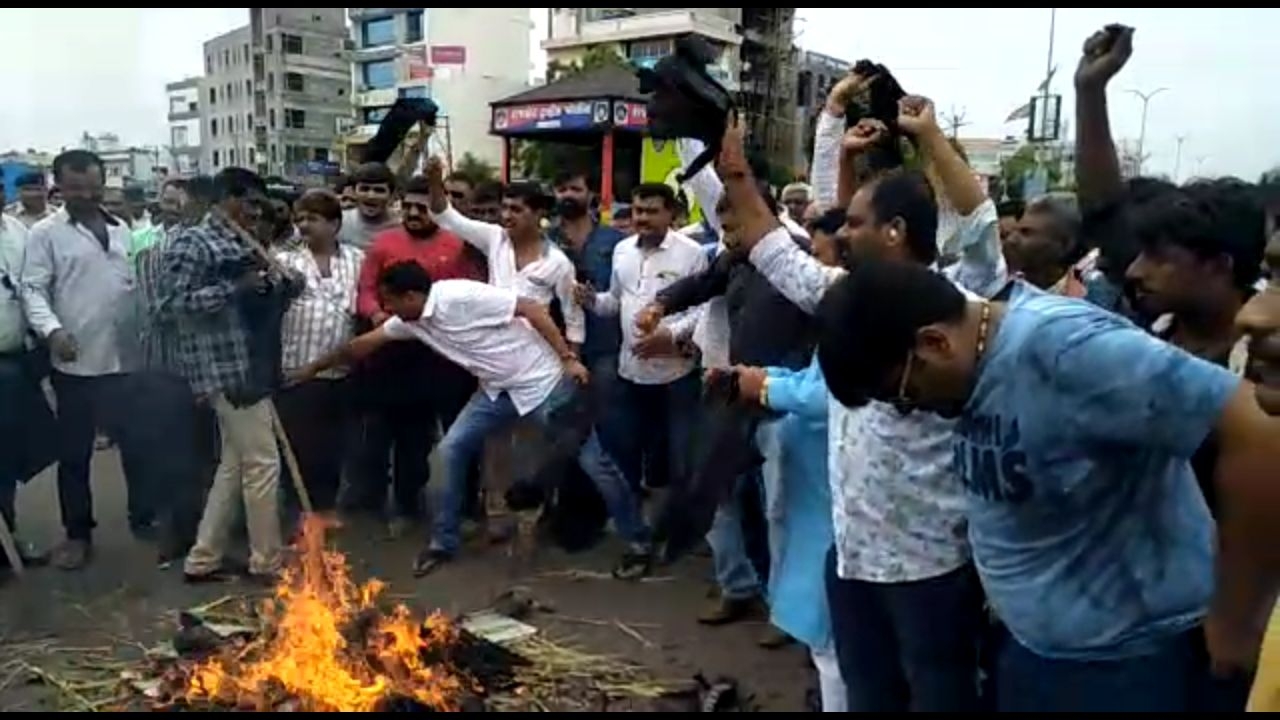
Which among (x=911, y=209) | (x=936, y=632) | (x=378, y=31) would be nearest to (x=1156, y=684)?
(x=936, y=632)

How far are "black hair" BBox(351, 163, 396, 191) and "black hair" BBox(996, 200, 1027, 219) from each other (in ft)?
11.3

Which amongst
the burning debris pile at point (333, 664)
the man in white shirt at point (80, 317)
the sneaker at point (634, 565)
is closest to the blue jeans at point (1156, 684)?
the burning debris pile at point (333, 664)

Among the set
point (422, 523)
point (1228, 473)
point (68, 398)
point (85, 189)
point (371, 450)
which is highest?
point (85, 189)

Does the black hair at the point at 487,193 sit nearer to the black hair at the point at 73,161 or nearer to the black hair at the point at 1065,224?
the black hair at the point at 73,161

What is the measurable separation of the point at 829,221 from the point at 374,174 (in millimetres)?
3440

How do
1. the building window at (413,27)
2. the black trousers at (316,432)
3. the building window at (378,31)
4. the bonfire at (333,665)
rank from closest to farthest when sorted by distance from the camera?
1. the bonfire at (333,665)
2. the black trousers at (316,432)
3. the building window at (413,27)
4. the building window at (378,31)

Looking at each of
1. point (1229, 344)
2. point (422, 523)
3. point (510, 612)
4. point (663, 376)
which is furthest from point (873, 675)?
point (422, 523)

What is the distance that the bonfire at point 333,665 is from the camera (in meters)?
3.96

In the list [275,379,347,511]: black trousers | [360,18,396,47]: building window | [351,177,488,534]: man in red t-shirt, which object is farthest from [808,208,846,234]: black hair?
[360,18,396,47]: building window

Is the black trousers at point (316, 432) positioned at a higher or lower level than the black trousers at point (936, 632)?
lower

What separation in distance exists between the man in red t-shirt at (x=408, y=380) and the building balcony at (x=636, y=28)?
135ft

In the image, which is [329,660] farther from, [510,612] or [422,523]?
[422,523]

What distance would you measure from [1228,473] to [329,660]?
10.4 ft

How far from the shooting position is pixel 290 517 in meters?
6.39
